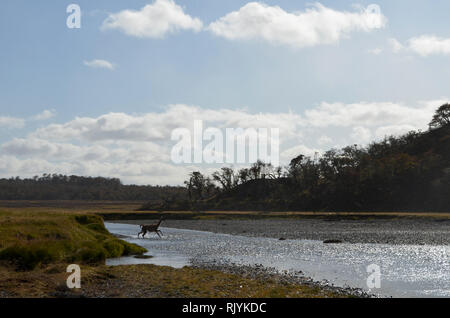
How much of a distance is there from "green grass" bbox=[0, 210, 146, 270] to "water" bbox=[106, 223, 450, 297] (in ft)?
5.91

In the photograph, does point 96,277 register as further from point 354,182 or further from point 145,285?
point 354,182

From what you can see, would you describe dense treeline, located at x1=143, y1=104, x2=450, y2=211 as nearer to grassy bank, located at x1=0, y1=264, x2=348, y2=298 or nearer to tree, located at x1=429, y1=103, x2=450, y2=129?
tree, located at x1=429, y1=103, x2=450, y2=129

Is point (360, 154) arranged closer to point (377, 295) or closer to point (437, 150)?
point (437, 150)

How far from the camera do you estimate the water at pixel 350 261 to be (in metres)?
22.9

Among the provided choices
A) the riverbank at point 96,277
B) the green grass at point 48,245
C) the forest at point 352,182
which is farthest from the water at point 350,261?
the forest at point 352,182

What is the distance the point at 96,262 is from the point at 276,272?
12424 millimetres

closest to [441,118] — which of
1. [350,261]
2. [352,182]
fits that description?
[352,182]

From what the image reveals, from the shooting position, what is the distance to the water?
75.1ft

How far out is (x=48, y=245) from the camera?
30.1 m

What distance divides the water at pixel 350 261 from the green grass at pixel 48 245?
1802 mm

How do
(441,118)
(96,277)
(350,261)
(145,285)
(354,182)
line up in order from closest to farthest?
(145,285), (96,277), (350,261), (354,182), (441,118)

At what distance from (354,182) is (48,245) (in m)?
120

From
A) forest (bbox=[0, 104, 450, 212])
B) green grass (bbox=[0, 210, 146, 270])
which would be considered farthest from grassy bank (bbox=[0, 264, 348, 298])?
forest (bbox=[0, 104, 450, 212])

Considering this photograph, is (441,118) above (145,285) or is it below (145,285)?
above
